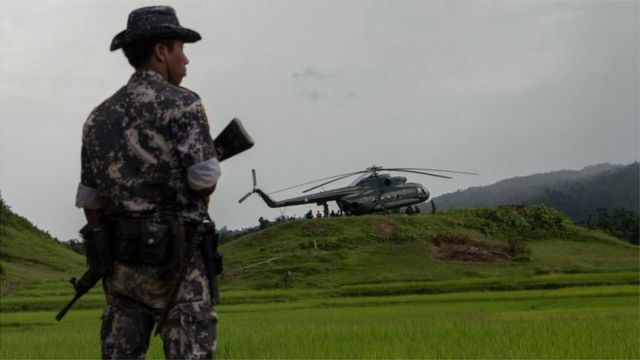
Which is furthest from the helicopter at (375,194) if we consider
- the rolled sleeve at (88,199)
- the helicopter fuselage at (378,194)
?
the rolled sleeve at (88,199)

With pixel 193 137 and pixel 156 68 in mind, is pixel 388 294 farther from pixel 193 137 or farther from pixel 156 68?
pixel 193 137

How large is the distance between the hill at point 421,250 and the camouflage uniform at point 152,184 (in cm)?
2466

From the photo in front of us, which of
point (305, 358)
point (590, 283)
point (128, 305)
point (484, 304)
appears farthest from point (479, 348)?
point (590, 283)

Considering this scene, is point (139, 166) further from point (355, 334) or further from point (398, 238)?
point (398, 238)

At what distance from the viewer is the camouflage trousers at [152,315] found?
4.44 meters

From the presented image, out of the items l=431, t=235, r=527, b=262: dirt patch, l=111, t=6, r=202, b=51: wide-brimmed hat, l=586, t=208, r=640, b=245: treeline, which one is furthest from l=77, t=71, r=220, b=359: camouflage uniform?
l=586, t=208, r=640, b=245: treeline

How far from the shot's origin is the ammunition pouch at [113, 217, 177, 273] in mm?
4434

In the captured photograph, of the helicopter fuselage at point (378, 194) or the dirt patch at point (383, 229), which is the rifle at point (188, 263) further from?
Result: the helicopter fuselage at point (378, 194)

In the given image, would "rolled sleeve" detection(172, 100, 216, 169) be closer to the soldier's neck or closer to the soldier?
the soldier

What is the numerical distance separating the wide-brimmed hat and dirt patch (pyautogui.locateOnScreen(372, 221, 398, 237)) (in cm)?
3118

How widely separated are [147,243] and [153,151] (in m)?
0.43

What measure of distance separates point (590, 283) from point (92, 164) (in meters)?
23.6

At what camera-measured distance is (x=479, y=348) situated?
9133 millimetres

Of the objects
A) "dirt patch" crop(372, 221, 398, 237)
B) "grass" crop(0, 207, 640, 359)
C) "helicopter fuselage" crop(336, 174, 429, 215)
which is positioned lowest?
"grass" crop(0, 207, 640, 359)
